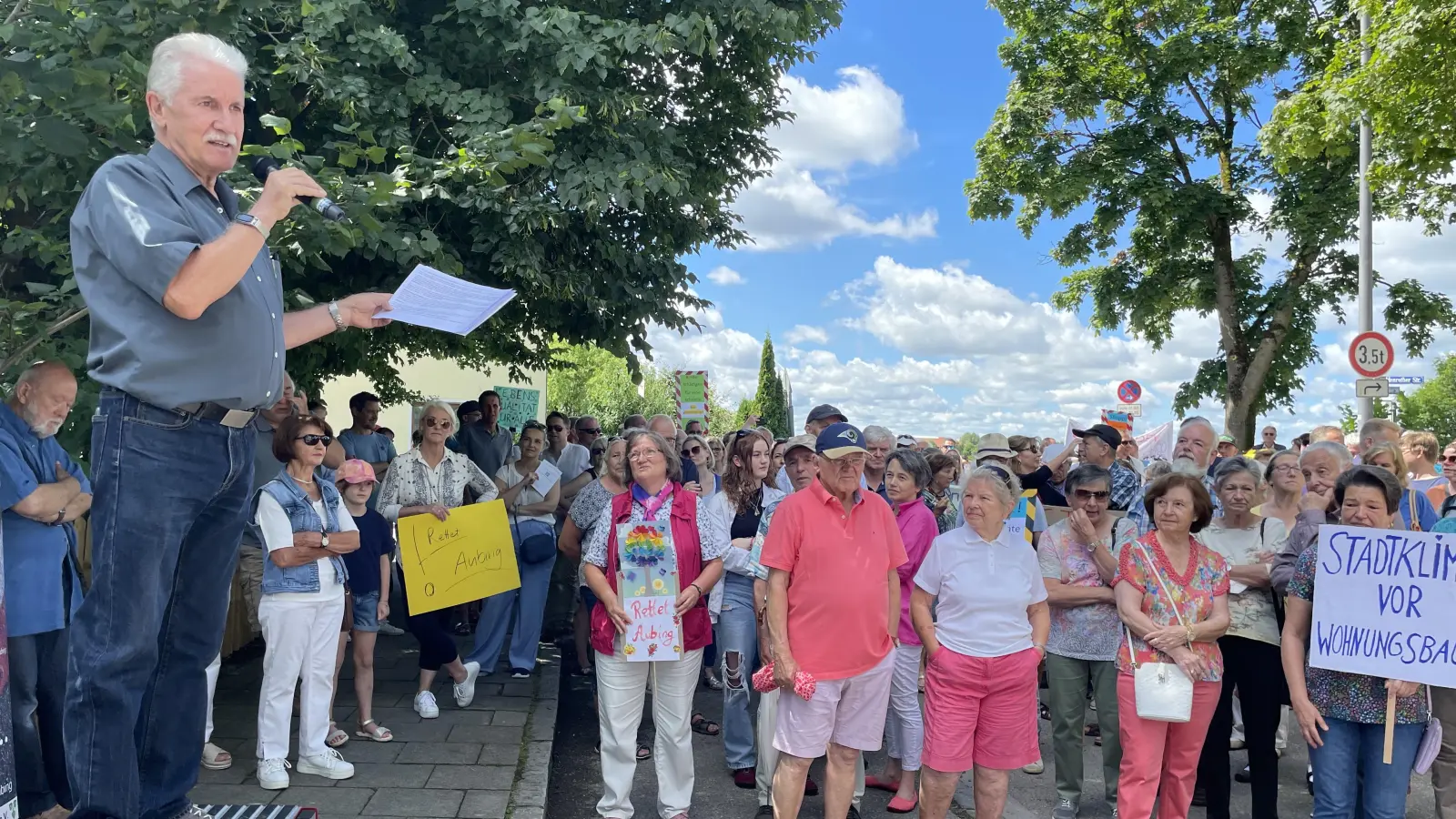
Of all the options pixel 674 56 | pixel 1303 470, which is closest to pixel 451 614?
pixel 674 56

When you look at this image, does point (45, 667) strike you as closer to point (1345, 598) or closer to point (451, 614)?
point (451, 614)

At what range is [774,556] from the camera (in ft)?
15.1

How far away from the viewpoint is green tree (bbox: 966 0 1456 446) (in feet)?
59.6

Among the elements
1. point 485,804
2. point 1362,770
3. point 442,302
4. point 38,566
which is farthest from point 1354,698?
point 38,566

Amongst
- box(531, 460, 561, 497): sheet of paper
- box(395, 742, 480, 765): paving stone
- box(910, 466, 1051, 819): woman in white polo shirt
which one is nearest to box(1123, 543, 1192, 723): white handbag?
box(910, 466, 1051, 819): woman in white polo shirt

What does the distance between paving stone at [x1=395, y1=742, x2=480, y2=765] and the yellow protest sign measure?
3.15 ft

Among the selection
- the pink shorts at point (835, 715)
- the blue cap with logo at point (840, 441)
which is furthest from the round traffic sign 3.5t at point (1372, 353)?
the pink shorts at point (835, 715)

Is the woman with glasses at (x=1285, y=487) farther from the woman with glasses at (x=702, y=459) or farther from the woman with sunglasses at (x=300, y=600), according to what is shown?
the woman with sunglasses at (x=300, y=600)

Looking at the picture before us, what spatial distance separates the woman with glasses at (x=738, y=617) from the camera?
5.70 metres

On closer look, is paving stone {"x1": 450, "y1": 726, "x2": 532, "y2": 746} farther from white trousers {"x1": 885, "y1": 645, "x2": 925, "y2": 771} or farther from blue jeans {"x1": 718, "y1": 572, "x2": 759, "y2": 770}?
white trousers {"x1": 885, "y1": 645, "x2": 925, "y2": 771}

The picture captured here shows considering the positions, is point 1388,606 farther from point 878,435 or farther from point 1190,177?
point 1190,177

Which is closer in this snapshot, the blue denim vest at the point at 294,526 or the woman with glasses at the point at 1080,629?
the blue denim vest at the point at 294,526

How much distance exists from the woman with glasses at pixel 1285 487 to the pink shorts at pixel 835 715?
8.99ft

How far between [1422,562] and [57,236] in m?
6.13
